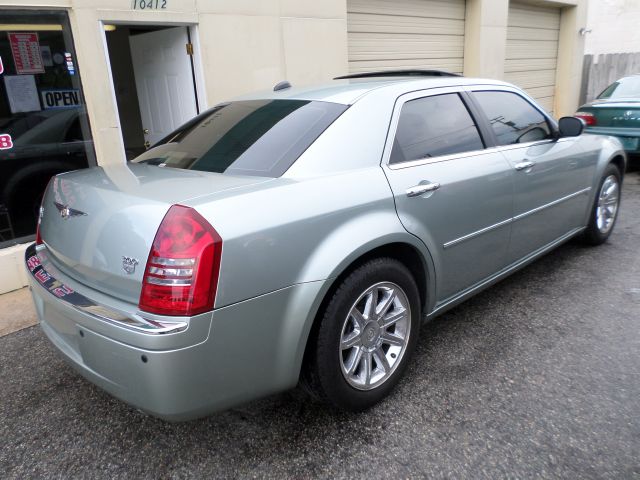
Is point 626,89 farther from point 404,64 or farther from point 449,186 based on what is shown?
point 449,186

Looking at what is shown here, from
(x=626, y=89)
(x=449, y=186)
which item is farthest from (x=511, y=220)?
(x=626, y=89)

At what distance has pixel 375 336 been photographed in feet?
8.58

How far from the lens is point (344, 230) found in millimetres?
2334

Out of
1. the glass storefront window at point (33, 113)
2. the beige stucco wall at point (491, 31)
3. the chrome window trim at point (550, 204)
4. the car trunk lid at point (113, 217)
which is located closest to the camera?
the car trunk lid at point (113, 217)

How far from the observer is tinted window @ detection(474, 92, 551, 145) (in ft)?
11.3

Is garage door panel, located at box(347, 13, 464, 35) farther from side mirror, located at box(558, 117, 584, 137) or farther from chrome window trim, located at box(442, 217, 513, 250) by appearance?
chrome window trim, located at box(442, 217, 513, 250)

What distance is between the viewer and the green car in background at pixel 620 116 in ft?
25.1

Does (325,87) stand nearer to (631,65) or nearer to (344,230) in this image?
(344,230)

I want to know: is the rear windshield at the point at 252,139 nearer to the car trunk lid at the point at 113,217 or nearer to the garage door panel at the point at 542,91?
the car trunk lid at the point at 113,217

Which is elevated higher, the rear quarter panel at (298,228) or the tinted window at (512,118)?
the tinted window at (512,118)

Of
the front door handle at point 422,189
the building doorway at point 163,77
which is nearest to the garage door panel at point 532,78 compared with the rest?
the building doorway at point 163,77

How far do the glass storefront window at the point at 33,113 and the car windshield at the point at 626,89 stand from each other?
26.6 ft

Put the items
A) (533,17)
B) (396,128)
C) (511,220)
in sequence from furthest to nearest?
(533,17), (511,220), (396,128)

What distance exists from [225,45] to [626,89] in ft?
22.2
